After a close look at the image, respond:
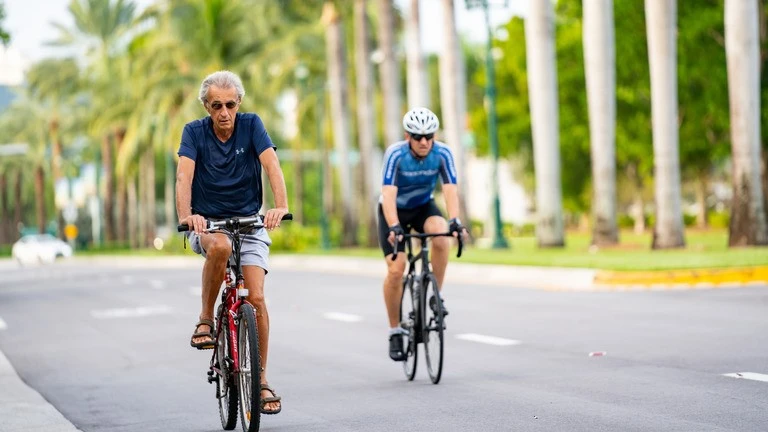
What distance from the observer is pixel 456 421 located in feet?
27.6

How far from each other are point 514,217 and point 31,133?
3973cm

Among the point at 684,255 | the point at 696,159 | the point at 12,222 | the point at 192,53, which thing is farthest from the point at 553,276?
the point at 12,222

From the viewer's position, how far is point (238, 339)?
25.8 ft

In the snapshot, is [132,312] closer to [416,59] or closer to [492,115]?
[492,115]

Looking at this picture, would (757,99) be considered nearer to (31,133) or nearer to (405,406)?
(405,406)

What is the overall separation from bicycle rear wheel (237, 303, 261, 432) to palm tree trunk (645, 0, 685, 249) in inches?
857

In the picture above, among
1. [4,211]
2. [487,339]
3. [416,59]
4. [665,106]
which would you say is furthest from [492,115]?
[4,211]

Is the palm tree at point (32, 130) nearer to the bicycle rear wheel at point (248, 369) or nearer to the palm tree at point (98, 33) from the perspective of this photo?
the palm tree at point (98, 33)

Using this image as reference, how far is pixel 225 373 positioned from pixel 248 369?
47 centimetres


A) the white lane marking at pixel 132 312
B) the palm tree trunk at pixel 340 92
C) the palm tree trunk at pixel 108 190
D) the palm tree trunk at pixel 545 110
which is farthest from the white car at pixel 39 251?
the white lane marking at pixel 132 312

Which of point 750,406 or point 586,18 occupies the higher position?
point 586,18

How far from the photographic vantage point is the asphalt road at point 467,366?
8.60 metres

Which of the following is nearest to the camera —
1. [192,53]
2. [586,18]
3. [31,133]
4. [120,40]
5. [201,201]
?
[201,201]

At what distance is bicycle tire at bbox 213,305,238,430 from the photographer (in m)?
8.08
